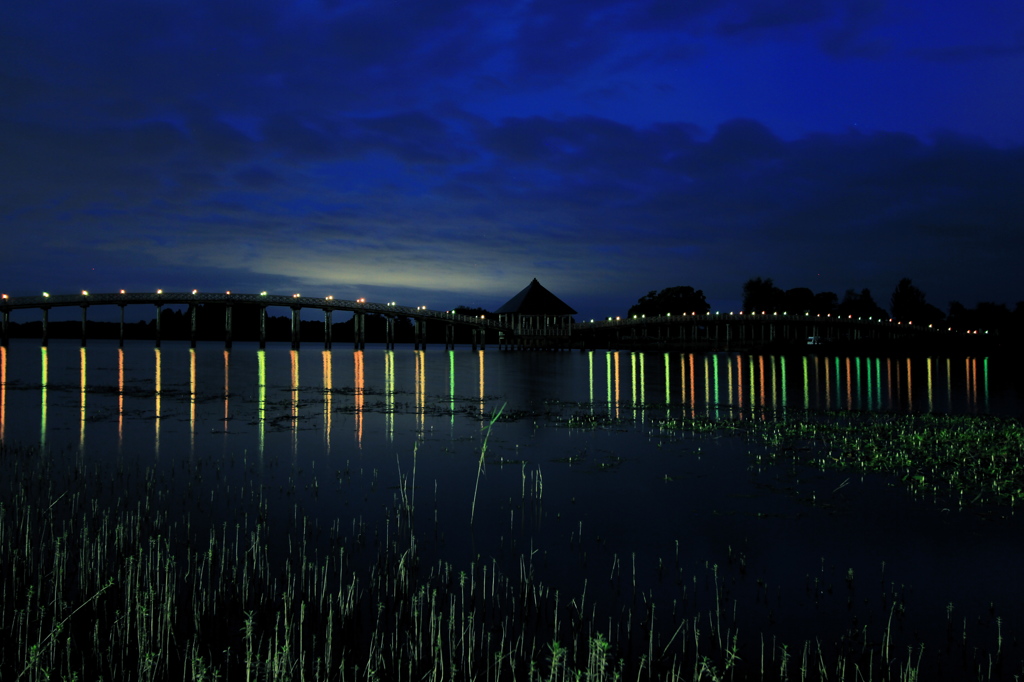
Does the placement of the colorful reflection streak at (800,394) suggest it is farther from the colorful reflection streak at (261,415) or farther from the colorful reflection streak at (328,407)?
the colorful reflection streak at (261,415)

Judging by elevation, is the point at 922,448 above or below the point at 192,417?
below

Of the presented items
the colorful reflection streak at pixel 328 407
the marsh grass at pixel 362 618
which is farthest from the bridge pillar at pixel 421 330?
the marsh grass at pixel 362 618

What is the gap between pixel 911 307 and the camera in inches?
5541

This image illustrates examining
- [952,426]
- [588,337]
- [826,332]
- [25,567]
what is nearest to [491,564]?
[25,567]

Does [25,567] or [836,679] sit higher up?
[25,567]

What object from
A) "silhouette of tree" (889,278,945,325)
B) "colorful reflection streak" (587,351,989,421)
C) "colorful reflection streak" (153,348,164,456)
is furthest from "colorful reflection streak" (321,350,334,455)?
"silhouette of tree" (889,278,945,325)

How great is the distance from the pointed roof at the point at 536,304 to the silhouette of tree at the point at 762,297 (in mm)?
44734

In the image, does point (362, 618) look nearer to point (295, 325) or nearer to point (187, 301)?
point (295, 325)

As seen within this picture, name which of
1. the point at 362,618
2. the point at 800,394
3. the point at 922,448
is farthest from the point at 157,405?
the point at 800,394

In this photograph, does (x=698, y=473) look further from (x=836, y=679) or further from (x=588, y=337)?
(x=588, y=337)

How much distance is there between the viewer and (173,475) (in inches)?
484

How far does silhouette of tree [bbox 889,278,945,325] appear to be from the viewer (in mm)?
138625

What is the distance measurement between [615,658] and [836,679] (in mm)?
1762

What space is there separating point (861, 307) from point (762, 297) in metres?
23.0
